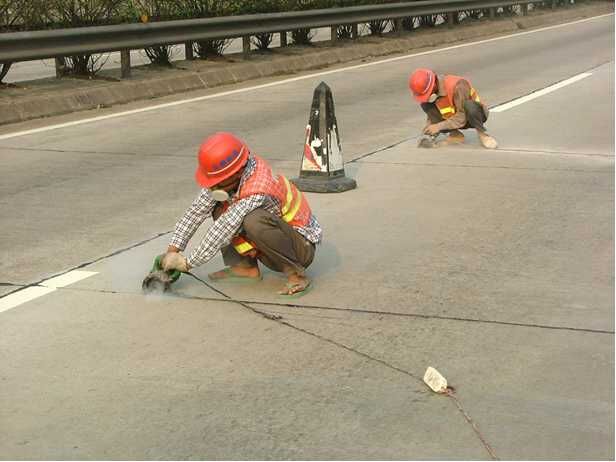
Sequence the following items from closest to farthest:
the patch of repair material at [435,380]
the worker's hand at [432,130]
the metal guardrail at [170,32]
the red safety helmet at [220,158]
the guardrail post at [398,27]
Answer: the patch of repair material at [435,380], the red safety helmet at [220,158], the worker's hand at [432,130], the metal guardrail at [170,32], the guardrail post at [398,27]

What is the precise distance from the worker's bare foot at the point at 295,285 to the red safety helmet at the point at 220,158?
705mm

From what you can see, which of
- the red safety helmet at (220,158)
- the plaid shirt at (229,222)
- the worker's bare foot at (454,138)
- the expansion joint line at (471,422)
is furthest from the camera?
the worker's bare foot at (454,138)

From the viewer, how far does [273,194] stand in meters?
6.31

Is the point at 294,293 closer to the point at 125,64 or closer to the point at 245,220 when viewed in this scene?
the point at 245,220

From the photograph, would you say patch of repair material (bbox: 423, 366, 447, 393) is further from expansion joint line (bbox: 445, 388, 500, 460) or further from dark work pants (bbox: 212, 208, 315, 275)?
dark work pants (bbox: 212, 208, 315, 275)

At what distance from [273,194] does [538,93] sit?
395 inches

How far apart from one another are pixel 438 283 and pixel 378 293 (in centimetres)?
38

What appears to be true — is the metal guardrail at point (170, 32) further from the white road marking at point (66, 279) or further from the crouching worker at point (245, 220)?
the crouching worker at point (245, 220)

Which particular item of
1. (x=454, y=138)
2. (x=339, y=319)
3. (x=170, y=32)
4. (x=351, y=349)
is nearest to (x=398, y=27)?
(x=170, y=32)

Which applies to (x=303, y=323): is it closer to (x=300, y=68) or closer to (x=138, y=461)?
(x=138, y=461)

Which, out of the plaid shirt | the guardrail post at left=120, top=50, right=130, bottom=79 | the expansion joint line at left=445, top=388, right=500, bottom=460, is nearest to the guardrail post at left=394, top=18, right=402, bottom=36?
the guardrail post at left=120, top=50, right=130, bottom=79

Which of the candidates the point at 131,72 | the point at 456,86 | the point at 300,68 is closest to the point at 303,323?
the point at 456,86

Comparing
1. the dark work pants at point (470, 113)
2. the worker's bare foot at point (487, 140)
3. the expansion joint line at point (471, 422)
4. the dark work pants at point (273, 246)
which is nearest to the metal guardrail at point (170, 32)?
the dark work pants at point (470, 113)

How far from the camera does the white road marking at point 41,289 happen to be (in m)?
6.33
